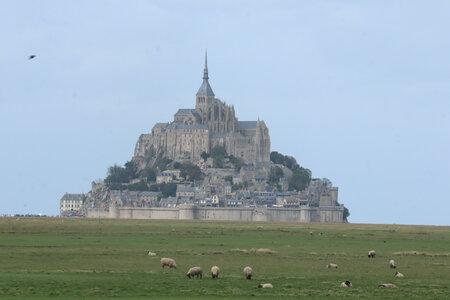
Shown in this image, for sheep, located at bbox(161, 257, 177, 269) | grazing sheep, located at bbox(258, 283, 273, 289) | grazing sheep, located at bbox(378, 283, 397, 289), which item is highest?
sheep, located at bbox(161, 257, 177, 269)

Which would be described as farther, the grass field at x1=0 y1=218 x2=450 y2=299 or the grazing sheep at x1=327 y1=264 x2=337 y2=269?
the grazing sheep at x1=327 y1=264 x2=337 y2=269

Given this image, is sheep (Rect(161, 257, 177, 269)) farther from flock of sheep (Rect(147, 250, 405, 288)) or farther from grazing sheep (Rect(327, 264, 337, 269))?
grazing sheep (Rect(327, 264, 337, 269))

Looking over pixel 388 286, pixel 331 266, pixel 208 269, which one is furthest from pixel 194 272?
pixel 331 266

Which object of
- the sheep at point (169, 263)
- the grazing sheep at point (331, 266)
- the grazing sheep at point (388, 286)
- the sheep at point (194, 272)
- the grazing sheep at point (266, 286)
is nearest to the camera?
the grazing sheep at point (266, 286)

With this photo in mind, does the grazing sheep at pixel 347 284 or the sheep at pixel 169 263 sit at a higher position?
the sheep at pixel 169 263

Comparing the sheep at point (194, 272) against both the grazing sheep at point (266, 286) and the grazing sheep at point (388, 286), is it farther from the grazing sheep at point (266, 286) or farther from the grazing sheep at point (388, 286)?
the grazing sheep at point (388, 286)

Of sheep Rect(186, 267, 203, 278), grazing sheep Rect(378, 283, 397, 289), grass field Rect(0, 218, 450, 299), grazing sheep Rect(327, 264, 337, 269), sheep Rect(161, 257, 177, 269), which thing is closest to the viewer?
grass field Rect(0, 218, 450, 299)

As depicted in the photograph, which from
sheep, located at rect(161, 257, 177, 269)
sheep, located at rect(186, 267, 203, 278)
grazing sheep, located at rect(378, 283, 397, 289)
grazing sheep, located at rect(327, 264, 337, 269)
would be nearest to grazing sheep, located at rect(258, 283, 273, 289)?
sheep, located at rect(186, 267, 203, 278)

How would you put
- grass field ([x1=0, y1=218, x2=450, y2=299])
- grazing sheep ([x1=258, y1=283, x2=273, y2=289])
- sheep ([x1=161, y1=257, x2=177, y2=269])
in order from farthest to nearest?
sheep ([x1=161, y1=257, x2=177, y2=269]) → grazing sheep ([x1=258, y1=283, x2=273, y2=289]) → grass field ([x1=0, y1=218, x2=450, y2=299])

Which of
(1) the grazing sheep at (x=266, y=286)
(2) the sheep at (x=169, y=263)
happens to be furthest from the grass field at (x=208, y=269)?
(2) the sheep at (x=169, y=263)

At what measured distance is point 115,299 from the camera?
3491cm

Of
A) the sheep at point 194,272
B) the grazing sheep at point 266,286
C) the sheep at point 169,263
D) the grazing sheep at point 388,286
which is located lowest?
the grazing sheep at point 266,286

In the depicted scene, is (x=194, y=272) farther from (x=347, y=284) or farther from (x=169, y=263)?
(x=347, y=284)

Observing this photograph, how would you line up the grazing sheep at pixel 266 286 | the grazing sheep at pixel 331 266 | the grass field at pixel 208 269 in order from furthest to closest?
1. the grazing sheep at pixel 331 266
2. the grazing sheep at pixel 266 286
3. the grass field at pixel 208 269
